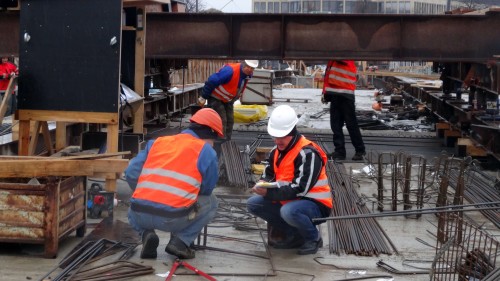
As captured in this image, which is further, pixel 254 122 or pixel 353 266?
pixel 254 122

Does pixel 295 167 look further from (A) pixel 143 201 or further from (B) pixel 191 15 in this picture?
(B) pixel 191 15

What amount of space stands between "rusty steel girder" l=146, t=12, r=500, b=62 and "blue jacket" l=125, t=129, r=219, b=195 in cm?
735

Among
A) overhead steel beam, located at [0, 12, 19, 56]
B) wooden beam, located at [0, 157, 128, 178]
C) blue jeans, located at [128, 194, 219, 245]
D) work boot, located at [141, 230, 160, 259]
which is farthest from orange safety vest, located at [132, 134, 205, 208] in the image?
overhead steel beam, located at [0, 12, 19, 56]

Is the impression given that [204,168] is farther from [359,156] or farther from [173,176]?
[359,156]

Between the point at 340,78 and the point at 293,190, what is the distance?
645 centimetres

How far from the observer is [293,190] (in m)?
7.77

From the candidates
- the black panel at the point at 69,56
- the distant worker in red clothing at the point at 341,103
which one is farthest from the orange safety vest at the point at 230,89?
the black panel at the point at 69,56

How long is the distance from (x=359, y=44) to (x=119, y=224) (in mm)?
7195

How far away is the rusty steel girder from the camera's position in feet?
47.9

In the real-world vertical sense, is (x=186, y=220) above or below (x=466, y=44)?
below

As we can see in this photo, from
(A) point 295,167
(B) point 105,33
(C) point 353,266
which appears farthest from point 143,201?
(B) point 105,33

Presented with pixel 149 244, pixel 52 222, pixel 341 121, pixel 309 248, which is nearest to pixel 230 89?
pixel 341 121

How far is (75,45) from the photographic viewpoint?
9.73 metres

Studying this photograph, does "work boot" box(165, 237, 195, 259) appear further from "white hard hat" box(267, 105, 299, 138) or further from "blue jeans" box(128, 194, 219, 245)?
"white hard hat" box(267, 105, 299, 138)
